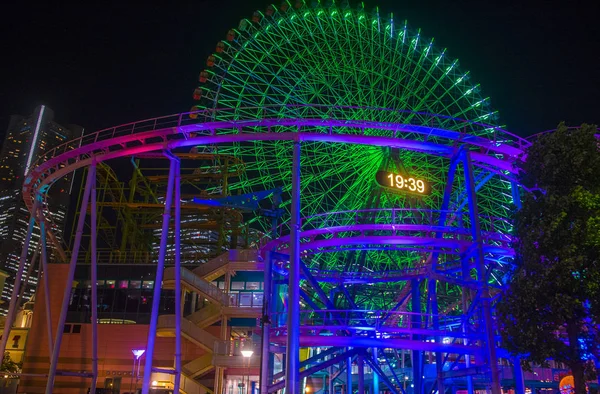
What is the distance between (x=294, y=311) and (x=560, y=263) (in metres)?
9.79

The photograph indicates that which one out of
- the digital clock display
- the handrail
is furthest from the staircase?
the digital clock display

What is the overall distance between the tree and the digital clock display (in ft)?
29.4

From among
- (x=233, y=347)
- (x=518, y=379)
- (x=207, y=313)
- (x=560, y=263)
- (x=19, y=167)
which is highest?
(x=19, y=167)

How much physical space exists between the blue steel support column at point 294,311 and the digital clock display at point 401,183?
557 centimetres

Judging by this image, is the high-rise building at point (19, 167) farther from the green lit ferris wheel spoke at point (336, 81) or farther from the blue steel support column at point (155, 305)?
the blue steel support column at point (155, 305)

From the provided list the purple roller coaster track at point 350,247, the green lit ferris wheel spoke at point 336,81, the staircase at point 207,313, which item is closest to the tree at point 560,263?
the purple roller coaster track at point 350,247

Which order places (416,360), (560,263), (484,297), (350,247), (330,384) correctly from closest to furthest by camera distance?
(560,263), (484,297), (416,360), (350,247), (330,384)

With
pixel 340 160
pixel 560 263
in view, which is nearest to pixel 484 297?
pixel 560 263

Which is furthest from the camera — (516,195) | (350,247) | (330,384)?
(330,384)

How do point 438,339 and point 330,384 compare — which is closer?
point 438,339

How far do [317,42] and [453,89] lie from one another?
9.65m

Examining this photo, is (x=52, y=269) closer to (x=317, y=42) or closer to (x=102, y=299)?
(x=102, y=299)

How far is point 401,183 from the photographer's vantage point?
89.2 ft

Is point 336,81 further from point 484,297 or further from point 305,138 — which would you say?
point 484,297
